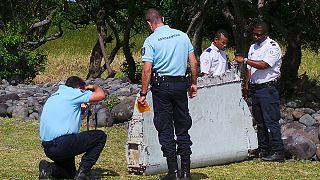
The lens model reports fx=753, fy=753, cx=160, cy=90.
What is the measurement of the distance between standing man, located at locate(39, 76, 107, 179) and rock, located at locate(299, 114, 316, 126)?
232 inches

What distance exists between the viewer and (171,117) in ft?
27.0

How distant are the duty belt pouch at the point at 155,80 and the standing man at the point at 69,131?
581mm

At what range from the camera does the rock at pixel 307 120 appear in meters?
13.4

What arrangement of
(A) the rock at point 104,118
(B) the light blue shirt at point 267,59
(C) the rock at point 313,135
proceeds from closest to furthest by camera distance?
(B) the light blue shirt at point 267,59 < (C) the rock at point 313,135 < (A) the rock at point 104,118

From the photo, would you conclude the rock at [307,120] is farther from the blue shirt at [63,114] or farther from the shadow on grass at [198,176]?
the blue shirt at [63,114]

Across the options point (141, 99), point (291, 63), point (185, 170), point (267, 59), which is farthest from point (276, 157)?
point (291, 63)

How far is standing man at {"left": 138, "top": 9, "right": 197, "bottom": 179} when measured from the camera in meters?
8.14

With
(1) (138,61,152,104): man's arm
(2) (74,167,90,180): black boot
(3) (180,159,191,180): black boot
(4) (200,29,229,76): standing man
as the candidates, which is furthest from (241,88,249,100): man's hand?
(2) (74,167,90,180): black boot

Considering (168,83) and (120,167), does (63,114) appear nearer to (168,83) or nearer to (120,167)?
(168,83)

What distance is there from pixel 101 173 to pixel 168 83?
163cm

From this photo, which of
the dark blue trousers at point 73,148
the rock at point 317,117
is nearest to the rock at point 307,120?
the rock at point 317,117

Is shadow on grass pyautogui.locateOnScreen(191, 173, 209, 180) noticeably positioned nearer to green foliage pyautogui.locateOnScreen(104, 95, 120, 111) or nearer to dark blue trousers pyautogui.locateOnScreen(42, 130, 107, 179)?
dark blue trousers pyautogui.locateOnScreen(42, 130, 107, 179)

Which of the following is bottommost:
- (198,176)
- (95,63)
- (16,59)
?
(198,176)

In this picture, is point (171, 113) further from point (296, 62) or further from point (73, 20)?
point (73, 20)
